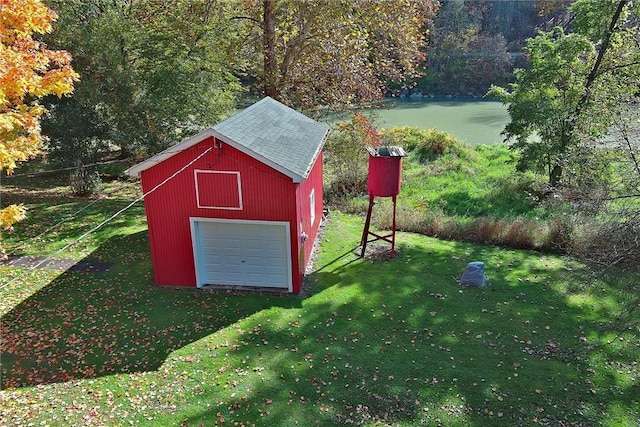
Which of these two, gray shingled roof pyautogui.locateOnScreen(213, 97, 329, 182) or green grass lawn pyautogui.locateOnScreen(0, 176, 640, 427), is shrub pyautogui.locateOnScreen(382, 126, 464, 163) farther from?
green grass lawn pyautogui.locateOnScreen(0, 176, 640, 427)

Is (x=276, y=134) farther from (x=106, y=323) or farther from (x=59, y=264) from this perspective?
(x=59, y=264)

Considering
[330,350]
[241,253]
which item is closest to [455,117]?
[241,253]

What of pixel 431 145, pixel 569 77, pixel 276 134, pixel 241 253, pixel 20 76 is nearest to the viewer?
pixel 20 76

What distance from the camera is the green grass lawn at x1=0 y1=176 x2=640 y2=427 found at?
7.13 meters

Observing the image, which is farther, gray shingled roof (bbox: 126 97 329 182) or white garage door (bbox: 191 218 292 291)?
white garage door (bbox: 191 218 292 291)

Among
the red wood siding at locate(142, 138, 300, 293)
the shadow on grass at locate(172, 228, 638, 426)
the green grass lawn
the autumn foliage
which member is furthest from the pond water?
the autumn foliage

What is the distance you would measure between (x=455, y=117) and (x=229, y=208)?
32.0m

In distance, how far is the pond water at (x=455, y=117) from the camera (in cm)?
3250

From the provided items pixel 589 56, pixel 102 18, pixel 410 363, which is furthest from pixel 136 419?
pixel 589 56

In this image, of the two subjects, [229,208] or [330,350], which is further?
[229,208]

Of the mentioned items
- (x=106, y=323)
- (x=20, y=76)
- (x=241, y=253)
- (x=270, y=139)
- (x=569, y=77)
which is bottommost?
(x=106, y=323)

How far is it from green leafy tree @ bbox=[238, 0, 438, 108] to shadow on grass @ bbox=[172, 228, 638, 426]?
11417 mm

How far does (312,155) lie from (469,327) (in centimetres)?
569

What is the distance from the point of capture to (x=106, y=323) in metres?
9.49
